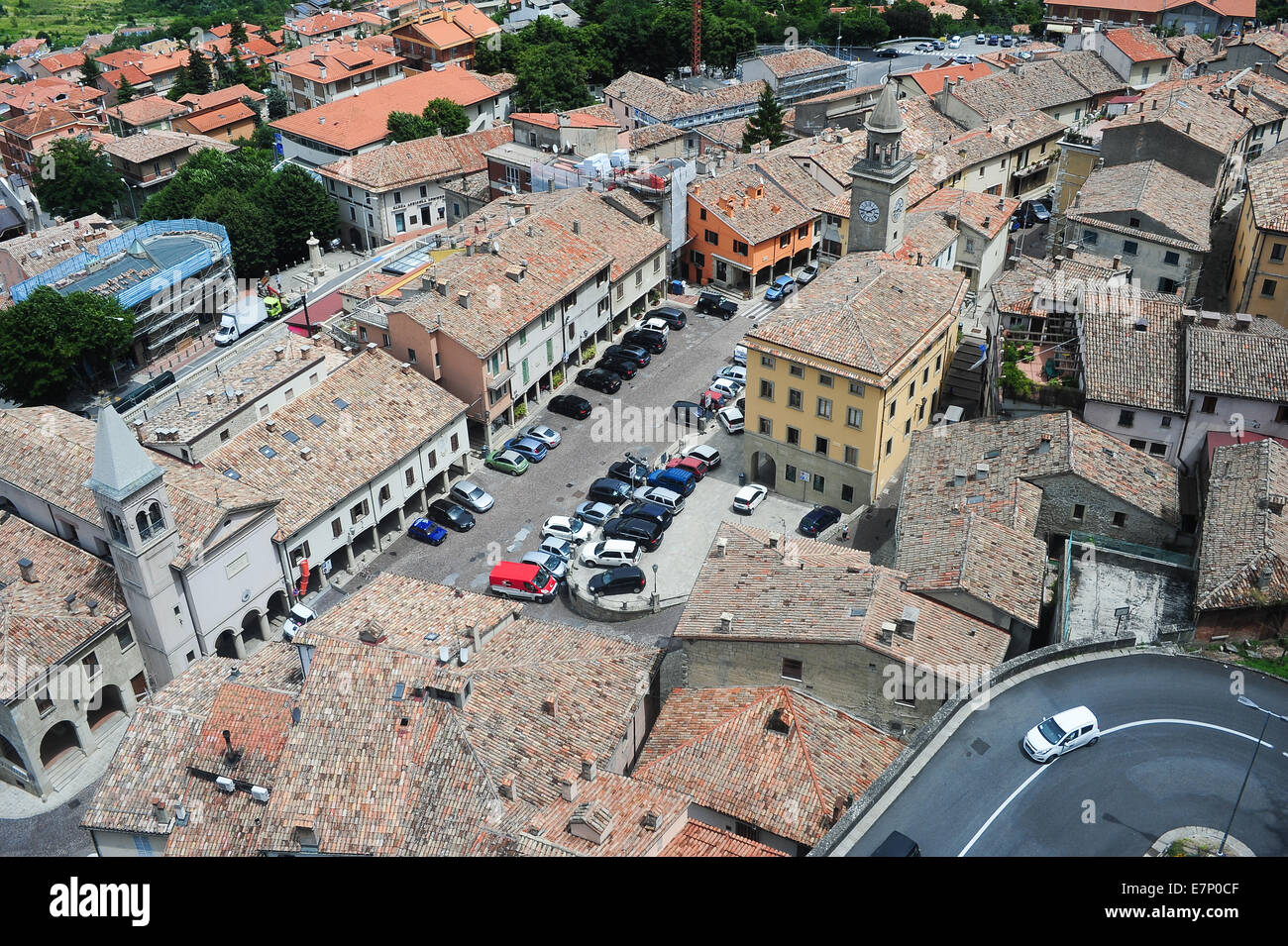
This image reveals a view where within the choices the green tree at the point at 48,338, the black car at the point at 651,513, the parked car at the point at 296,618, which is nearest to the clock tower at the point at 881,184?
the black car at the point at 651,513

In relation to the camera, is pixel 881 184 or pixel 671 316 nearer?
pixel 881 184

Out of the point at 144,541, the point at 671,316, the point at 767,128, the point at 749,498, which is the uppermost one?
the point at 767,128

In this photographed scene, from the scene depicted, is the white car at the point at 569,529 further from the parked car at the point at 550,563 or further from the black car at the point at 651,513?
the black car at the point at 651,513

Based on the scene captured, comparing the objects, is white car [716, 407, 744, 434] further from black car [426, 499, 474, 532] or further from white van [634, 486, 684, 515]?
black car [426, 499, 474, 532]

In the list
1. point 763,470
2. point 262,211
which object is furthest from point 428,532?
point 262,211

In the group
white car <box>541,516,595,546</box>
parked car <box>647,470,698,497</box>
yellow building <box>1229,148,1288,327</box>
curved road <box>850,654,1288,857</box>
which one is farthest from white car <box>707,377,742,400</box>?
curved road <box>850,654,1288,857</box>

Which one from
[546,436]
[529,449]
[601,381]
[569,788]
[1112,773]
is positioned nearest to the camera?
[1112,773]

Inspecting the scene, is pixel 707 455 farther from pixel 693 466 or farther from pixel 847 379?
pixel 847 379

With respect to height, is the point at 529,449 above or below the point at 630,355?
below
